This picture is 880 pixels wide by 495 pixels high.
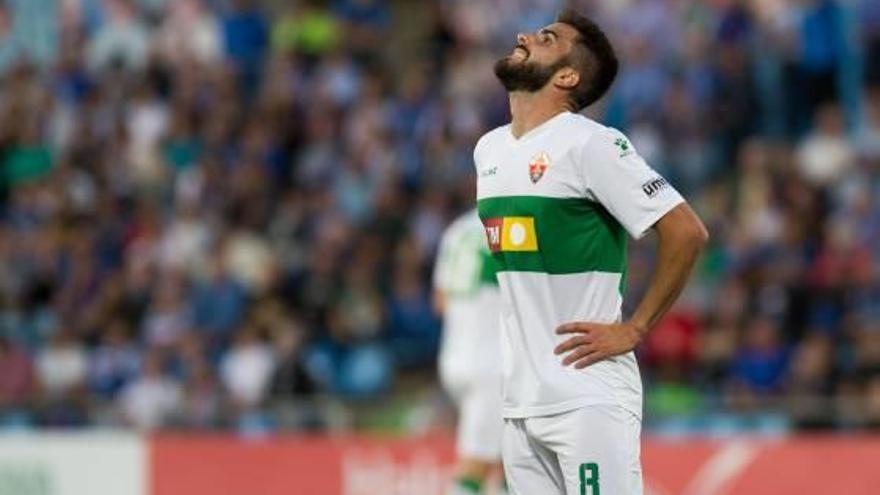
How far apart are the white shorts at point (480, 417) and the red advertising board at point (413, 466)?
7.02 ft

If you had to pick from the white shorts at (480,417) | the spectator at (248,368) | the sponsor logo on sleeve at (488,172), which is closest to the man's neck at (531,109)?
the sponsor logo on sleeve at (488,172)

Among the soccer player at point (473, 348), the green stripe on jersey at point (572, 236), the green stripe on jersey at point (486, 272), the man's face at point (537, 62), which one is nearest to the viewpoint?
the green stripe on jersey at point (572, 236)

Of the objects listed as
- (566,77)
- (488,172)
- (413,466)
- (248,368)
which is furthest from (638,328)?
(248,368)

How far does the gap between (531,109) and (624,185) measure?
51 centimetres

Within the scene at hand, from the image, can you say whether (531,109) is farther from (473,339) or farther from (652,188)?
(473,339)

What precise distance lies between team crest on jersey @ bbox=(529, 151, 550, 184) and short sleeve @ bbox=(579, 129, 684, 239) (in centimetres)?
14

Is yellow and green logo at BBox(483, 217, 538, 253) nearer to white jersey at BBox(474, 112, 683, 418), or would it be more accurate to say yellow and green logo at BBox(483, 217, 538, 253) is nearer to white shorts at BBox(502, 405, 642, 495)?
white jersey at BBox(474, 112, 683, 418)

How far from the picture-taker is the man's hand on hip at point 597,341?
7.28 meters

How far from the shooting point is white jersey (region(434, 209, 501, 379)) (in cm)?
1267

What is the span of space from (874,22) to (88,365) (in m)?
7.36

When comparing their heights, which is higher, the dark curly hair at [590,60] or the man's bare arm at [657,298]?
the dark curly hair at [590,60]

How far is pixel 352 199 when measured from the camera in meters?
19.0

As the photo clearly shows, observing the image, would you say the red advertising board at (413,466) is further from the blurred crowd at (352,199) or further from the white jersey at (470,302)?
the white jersey at (470,302)

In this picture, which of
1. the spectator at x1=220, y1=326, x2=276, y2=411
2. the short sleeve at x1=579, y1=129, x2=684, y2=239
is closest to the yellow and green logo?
the short sleeve at x1=579, y1=129, x2=684, y2=239
